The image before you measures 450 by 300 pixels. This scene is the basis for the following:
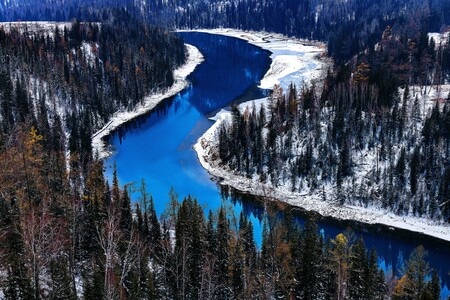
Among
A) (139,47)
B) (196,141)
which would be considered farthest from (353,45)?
(196,141)

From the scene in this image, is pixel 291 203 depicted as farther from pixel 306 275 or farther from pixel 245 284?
pixel 245 284

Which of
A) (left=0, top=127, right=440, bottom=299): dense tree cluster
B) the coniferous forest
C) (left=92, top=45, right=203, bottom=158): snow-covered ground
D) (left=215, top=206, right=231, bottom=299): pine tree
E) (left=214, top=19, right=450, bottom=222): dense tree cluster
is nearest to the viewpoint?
(left=0, top=127, right=440, bottom=299): dense tree cluster

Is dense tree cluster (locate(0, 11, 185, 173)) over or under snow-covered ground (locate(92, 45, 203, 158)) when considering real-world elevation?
over

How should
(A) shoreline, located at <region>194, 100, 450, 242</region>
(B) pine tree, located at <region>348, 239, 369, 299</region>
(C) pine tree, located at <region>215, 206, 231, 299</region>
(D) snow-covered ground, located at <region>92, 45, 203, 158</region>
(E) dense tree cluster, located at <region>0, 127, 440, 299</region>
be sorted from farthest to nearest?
(D) snow-covered ground, located at <region>92, 45, 203, 158</region>
(A) shoreline, located at <region>194, 100, 450, 242</region>
(C) pine tree, located at <region>215, 206, 231, 299</region>
(B) pine tree, located at <region>348, 239, 369, 299</region>
(E) dense tree cluster, located at <region>0, 127, 440, 299</region>

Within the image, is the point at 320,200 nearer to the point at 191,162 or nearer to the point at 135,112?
the point at 191,162

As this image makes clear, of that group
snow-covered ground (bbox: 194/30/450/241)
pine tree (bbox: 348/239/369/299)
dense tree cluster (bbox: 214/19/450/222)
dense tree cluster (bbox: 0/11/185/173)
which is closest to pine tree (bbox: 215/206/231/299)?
snow-covered ground (bbox: 194/30/450/241)

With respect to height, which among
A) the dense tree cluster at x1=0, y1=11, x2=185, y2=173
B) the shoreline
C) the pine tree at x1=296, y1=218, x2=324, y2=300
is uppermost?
the dense tree cluster at x1=0, y1=11, x2=185, y2=173

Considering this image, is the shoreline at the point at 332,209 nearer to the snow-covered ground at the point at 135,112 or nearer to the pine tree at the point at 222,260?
the pine tree at the point at 222,260

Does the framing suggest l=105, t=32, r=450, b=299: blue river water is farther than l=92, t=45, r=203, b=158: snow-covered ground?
No

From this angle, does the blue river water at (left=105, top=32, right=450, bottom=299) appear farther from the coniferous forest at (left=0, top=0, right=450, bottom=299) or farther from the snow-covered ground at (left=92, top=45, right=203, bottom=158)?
the coniferous forest at (left=0, top=0, right=450, bottom=299)
